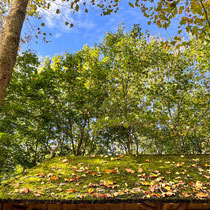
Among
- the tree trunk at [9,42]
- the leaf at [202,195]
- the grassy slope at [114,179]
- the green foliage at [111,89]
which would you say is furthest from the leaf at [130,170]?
the green foliage at [111,89]

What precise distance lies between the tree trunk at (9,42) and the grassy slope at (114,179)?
2219 millimetres

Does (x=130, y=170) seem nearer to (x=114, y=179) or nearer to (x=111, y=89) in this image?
(x=114, y=179)

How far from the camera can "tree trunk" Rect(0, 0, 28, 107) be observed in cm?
232

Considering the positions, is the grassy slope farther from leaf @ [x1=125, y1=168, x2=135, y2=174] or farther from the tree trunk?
the tree trunk

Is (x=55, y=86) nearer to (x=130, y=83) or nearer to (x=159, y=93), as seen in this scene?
(x=130, y=83)

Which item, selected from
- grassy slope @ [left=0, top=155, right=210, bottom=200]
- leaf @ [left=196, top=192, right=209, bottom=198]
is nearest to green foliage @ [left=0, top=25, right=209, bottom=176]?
grassy slope @ [left=0, top=155, right=210, bottom=200]

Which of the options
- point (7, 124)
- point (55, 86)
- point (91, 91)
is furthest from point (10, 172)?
point (91, 91)

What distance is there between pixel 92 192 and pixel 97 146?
1370cm

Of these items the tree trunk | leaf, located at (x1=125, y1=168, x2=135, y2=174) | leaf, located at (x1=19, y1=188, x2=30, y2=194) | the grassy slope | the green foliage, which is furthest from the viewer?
the green foliage

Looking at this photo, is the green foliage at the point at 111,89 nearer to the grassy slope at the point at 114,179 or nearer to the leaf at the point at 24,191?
the grassy slope at the point at 114,179

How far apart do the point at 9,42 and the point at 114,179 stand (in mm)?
3710

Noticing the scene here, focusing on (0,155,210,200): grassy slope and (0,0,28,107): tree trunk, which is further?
(0,155,210,200): grassy slope

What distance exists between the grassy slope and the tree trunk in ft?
7.28

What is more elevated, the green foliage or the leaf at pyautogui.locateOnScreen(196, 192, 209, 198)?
the green foliage
